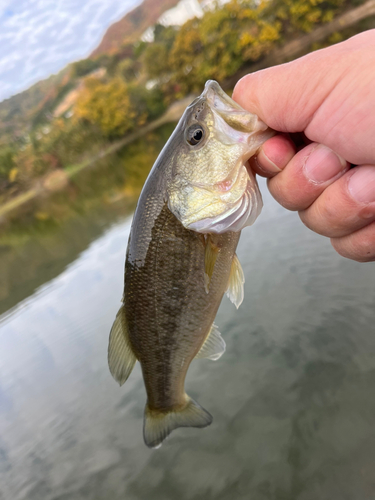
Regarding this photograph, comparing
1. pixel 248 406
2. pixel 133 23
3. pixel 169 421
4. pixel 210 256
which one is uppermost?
pixel 210 256

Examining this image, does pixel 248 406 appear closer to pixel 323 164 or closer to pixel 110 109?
pixel 323 164

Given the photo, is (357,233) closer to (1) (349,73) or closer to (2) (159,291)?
(1) (349,73)

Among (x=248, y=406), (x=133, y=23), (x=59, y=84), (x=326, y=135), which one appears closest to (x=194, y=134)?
(x=326, y=135)

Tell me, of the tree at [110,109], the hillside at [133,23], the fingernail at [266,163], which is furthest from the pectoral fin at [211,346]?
the hillside at [133,23]

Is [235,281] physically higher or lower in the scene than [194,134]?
lower

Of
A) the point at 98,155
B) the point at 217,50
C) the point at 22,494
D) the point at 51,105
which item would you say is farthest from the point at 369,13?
the point at 51,105

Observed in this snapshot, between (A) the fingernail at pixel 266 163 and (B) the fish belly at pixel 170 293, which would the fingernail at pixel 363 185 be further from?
(B) the fish belly at pixel 170 293

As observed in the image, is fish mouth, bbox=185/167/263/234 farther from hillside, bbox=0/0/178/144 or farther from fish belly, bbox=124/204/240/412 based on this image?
hillside, bbox=0/0/178/144
